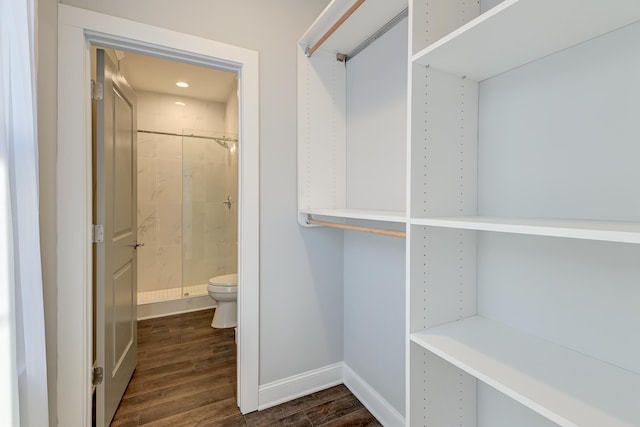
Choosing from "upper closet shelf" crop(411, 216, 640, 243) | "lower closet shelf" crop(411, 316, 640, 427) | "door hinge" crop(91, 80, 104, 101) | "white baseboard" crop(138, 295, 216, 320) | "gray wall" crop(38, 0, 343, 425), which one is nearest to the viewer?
"upper closet shelf" crop(411, 216, 640, 243)

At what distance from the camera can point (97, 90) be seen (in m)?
1.50

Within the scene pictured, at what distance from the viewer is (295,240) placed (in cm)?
185

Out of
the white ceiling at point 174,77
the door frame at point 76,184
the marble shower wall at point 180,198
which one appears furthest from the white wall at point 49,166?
the marble shower wall at point 180,198

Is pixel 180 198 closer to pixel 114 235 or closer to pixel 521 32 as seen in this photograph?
pixel 114 235

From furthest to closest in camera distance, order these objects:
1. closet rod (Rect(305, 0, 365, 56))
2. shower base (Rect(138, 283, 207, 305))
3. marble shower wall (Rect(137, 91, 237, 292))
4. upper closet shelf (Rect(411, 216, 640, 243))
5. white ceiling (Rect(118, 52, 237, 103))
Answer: marble shower wall (Rect(137, 91, 237, 292)) → shower base (Rect(138, 283, 207, 305)) → white ceiling (Rect(118, 52, 237, 103)) → closet rod (Rect(305, 0, 365, 56)) → upper closet shelf (Rect(411, 216, 640, 243))

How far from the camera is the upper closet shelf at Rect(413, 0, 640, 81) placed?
0.67m

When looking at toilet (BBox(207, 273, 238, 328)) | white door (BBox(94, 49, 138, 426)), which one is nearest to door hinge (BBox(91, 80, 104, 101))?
white door (BBox(94, 49, 138, 426))

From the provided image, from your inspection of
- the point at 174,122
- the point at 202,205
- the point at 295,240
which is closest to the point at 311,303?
the point at 295,240

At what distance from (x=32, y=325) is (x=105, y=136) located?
1.03 m

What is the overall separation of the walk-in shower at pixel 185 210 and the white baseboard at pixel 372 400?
213 cm

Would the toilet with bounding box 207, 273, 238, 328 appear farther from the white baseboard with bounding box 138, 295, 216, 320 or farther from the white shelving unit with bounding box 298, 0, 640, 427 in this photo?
the white shelving unit with bounding box 298, 0, 640, 427

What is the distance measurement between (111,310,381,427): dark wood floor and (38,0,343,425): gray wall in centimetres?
21

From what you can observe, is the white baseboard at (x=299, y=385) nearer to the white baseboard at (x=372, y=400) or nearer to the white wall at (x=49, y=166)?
the white baseboard at (x=372, y=400)

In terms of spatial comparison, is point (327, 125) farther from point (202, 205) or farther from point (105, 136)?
point (202, 205)
